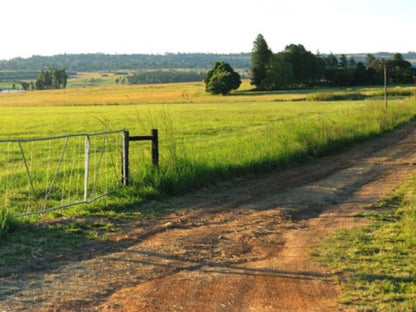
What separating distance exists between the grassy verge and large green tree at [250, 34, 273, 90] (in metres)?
106

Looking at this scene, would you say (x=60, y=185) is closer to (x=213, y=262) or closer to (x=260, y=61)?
(x=213, y=262)

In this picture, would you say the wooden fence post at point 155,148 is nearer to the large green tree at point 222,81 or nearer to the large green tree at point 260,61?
the large green tree at point 222,81

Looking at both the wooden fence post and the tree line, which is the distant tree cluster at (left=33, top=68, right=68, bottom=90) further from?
the wooden fence post

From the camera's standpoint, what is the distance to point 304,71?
394ft

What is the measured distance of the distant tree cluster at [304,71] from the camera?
370ft

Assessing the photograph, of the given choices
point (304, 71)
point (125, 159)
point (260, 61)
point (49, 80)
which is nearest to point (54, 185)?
point (125, 159)

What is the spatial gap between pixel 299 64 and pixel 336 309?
117832 mm

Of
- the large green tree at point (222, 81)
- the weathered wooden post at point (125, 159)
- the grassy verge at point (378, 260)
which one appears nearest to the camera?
the grassy verge at point (378, 260)

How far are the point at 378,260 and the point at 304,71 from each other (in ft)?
378

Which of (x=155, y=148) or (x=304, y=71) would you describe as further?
(x=304, y=71)

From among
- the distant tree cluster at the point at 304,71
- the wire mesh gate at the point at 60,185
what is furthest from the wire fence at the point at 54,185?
the distant tree cluster at the point at 304,71

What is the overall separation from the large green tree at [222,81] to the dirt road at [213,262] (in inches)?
3639

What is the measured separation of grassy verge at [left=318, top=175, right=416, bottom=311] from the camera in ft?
20.4

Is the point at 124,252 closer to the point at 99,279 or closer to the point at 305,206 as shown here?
the point at 99,279
